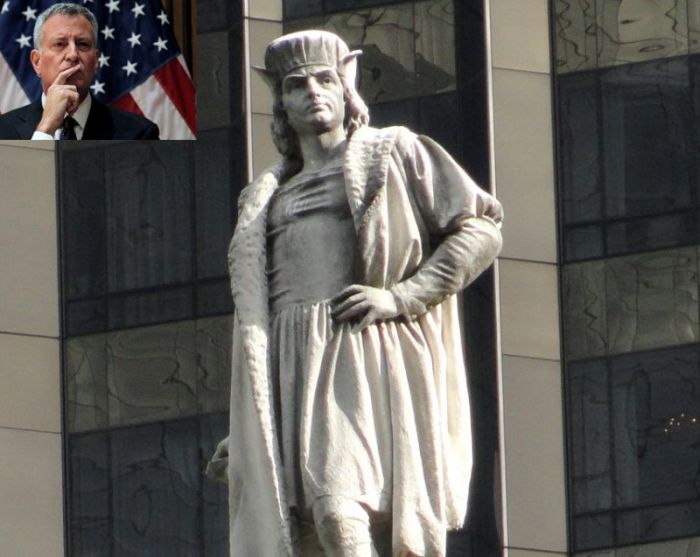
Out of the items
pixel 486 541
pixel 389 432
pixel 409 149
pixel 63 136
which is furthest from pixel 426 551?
pixel 63 136

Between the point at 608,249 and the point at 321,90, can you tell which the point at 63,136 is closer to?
the point at 608,249

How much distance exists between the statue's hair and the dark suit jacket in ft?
62.6

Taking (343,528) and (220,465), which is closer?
(343,528)

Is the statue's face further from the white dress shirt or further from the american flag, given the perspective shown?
the white dress shirt

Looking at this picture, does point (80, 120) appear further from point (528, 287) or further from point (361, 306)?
point (361, 306)

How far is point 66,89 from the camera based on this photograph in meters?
42.8

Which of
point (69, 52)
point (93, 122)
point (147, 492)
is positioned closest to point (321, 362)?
point (147, 492)

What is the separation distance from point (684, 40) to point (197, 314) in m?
5.57

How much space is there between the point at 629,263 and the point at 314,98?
Result: 18834 millimetres

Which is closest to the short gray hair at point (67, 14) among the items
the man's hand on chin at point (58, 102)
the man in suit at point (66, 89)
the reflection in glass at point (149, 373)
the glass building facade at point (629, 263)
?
the man in suit at point (66, 89)

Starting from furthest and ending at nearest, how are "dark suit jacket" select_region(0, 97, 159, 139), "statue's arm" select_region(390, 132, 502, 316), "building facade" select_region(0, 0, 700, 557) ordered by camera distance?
"dark suit jacket" select_region(0, 97, 159, 139) → "building facade" select_region(0, 0, 700, 557) → "statue's arm" select_region(390, 132, 502, 316)

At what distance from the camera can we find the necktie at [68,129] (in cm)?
4306

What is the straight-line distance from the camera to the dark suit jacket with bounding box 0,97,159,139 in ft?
140

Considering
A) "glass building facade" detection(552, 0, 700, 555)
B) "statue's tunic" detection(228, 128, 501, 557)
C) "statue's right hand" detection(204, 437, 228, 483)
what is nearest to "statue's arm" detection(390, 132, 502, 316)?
"statue's tunic" detection(228, 128, 501, 557)
